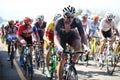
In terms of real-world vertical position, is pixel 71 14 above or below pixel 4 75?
above

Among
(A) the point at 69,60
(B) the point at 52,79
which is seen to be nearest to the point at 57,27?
(A) the point at 69,60

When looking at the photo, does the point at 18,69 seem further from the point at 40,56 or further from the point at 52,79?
the point at 52,79

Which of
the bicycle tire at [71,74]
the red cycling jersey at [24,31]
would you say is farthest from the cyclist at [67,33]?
the red cycling jersey at [24,31]

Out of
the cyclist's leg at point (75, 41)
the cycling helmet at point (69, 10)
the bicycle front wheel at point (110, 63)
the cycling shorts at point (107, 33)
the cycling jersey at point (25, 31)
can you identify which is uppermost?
the cycling helmet at point (69, 10)

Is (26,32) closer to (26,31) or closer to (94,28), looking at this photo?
(26,31)

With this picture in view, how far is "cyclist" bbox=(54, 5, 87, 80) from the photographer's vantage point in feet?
27.3

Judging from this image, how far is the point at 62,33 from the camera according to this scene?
899 cm

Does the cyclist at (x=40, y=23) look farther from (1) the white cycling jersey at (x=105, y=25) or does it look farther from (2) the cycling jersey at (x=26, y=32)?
(1) the white cycling jersey at (x=105, y=25)

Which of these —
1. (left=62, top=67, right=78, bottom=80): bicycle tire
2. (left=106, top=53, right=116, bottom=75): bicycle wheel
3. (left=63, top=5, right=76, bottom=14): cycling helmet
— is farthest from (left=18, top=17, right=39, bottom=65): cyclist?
(left=62, top=67, right=78, bottom=80): bicycle tire

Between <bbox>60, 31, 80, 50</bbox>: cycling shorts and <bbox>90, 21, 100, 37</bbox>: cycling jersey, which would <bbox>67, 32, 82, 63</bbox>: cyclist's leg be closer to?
<bbox>60, 31, 80, 50</bbox>: cycling shorts

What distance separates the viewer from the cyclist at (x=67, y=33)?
8.33 meters

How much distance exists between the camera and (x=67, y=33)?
9.00 m

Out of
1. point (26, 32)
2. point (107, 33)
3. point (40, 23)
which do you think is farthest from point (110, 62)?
point (40, 23)

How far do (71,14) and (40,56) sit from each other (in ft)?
19.0
